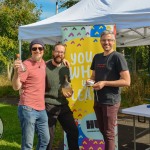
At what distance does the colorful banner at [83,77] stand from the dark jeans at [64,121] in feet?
1.11

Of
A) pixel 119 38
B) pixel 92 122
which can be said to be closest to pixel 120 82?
pixel 92 122

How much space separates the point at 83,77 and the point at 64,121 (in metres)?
0.73

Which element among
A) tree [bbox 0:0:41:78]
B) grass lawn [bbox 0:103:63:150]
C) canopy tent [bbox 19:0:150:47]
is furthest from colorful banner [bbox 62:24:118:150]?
tree [bbox 0:0:41:78]

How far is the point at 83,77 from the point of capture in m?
4.18

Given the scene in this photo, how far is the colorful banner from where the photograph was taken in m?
4.13

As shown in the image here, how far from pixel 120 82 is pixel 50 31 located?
179 centimetres

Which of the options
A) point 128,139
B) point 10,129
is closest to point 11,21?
point 10,129

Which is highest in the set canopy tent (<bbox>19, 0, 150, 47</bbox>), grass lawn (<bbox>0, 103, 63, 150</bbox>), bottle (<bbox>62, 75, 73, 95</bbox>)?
canopy tent (<bbox>19, 0, 150, 47</bbox>)

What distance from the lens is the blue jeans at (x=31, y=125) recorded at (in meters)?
3.15

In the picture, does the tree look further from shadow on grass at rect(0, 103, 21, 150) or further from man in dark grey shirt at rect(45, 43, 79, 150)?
man in dark grey shirt at rect(45, 43, 79, 150)

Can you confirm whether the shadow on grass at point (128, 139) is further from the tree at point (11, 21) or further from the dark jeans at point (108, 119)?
the tree at point (11, 21)

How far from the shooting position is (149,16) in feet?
12.1

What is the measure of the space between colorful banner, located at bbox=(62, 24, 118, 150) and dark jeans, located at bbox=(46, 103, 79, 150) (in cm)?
34

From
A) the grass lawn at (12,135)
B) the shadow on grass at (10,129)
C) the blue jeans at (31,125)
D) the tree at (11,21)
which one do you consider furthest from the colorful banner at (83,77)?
the tree at (11,21)
